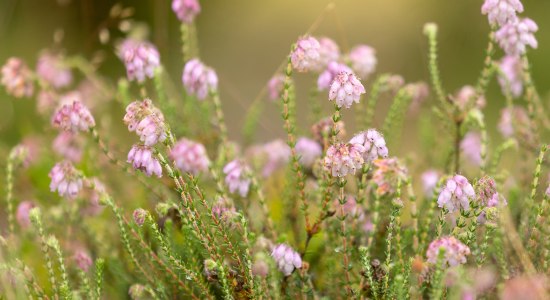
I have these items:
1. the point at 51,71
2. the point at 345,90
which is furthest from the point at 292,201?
the point at 51,71

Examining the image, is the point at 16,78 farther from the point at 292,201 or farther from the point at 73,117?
the point at 292,201

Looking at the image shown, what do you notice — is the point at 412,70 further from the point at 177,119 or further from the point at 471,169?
the point at 177,119

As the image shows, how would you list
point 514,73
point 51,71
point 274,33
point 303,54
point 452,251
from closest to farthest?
point 452,251, point 303,54, point 514,73, point 51,71, point 274,33

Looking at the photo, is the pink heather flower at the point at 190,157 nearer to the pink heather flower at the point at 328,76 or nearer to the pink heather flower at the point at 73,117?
the pink heather flower at the point at 73,117

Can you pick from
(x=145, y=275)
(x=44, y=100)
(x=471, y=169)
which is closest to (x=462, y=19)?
(x=471, y=169)

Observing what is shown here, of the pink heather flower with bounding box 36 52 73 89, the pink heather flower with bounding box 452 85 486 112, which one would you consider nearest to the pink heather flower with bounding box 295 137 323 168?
the pink heather flower with bounding box 452 85 486 112

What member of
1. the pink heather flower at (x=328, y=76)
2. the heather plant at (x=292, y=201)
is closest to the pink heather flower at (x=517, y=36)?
the heather plant at (x=292, y=201)
